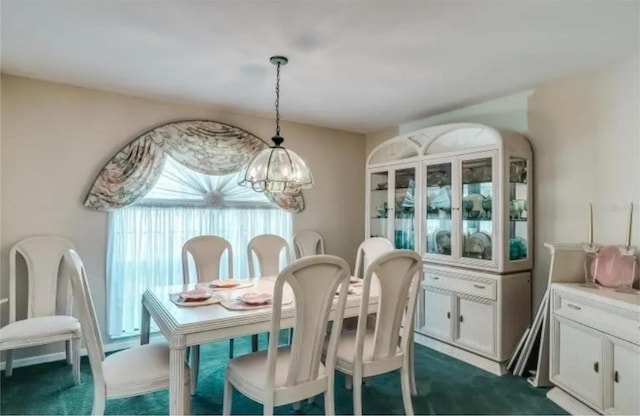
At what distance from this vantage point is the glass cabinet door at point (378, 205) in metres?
4.19

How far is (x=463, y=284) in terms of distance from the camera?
10.5 feet

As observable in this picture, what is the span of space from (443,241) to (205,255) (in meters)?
2.22

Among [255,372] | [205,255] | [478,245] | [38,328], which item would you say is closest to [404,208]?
[478,245]

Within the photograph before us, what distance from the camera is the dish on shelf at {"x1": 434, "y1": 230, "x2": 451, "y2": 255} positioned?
3.45m

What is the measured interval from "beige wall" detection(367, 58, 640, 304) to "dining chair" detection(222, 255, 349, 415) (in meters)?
2.11

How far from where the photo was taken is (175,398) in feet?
5.92

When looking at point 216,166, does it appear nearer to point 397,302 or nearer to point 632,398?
point 397,302

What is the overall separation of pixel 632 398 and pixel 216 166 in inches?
143

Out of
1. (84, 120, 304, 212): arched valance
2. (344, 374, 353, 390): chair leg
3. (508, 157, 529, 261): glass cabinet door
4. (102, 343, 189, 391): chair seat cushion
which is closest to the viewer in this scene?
(102, 343, 189, 391): chair seat cushion

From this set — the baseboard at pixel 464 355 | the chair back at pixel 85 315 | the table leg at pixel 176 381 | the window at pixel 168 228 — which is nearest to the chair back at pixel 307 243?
the window at pixel 168 228

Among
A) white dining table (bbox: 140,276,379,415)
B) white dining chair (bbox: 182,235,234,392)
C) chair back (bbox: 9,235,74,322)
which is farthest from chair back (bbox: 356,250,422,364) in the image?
chair back (bbox: 9,235,74,322)

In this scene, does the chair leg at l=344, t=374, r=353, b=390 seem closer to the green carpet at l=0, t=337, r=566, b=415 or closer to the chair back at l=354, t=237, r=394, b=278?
the green carpet at l=0, t=337, r=566, b=415

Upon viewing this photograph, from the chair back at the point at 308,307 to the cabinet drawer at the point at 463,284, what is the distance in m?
1.68

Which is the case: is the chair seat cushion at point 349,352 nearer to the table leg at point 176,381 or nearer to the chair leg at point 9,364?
the table leg at point 176,381
